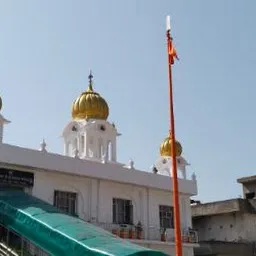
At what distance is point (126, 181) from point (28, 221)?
6.97 metres

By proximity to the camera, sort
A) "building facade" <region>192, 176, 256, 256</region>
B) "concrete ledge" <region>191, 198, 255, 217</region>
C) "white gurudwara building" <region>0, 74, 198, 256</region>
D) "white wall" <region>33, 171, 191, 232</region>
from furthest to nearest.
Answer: "concrete ledge" <region>191, 198, 255, 217</region> → "building facade" <region>192, 176, 256, 256</region> → "white wall" <region>33, 171, 191, 232</region> → "white gurudwara building" <region>0, 74, 198, 256</region>

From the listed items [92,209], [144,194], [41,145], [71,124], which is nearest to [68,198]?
[92,209]

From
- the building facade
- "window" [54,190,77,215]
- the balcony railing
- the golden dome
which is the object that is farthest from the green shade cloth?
the building facade

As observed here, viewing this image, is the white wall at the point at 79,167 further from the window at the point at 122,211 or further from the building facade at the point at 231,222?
the building facade at the point at 231,222

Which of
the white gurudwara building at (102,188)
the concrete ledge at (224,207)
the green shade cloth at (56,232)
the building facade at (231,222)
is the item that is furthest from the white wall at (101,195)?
the concrete ledge at (224,207)

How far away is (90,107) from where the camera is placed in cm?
2594

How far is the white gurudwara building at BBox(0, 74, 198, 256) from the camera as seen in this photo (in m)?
17.3

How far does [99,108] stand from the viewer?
26.0 meters

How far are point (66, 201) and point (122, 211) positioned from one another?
2905mm

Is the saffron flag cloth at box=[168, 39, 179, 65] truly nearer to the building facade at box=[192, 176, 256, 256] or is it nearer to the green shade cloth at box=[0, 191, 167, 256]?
the green shade cloth at box=[0, 191, 167, 256]

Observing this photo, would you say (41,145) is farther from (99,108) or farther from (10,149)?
(99,108)

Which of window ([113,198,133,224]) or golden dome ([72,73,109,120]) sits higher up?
golden dome ([72,73,109,120])

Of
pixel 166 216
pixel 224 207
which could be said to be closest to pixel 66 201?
pixel 166 216

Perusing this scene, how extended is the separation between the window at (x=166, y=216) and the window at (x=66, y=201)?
4766 mm
